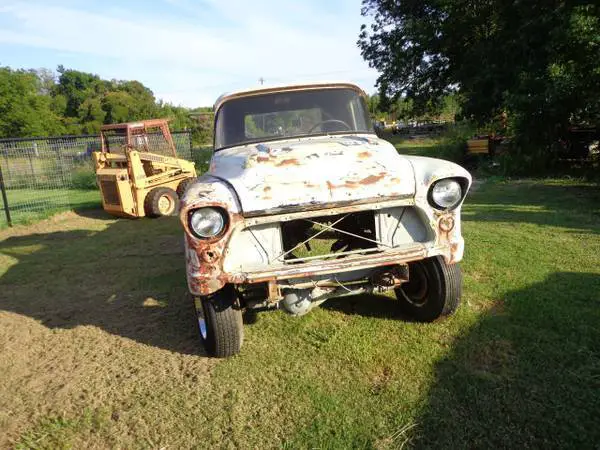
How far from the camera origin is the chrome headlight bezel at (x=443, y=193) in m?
2.93

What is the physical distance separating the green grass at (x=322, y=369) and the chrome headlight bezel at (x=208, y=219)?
1.02m

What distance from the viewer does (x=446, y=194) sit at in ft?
9.65

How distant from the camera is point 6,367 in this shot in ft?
11.1

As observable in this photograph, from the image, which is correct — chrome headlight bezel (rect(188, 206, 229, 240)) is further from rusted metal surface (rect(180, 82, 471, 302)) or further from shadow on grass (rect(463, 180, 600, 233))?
shadow on grass (rect(463, 180, 600, 233))

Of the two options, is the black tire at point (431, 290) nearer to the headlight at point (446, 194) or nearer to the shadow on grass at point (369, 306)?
the shadow on grass at point (369, 306)

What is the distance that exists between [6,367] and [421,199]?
3.34m

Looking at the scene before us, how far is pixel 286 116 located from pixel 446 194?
1802 millimetres

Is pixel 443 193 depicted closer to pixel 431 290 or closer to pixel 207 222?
pixel 431 290

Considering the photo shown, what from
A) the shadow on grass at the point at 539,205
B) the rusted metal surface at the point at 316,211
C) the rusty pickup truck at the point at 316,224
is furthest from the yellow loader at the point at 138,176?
the rusted metal surface at the point at 316,211

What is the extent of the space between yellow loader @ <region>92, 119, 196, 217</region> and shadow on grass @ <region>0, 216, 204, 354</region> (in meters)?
1.53

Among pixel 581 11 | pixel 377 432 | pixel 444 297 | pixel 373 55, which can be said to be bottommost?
pixel 377 432

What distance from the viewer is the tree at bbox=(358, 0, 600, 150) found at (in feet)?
33.8

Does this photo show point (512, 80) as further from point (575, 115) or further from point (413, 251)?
point (413, 251)

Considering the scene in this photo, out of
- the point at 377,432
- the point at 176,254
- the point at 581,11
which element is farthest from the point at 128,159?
the point at 581,11
